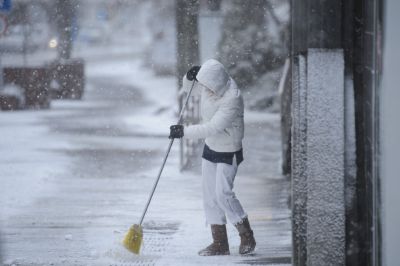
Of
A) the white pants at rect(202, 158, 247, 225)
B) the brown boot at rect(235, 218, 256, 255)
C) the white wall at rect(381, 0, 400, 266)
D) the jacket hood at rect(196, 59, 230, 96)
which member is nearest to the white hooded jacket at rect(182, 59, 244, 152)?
the jacket hood at rect(196, 59, 230, 96)

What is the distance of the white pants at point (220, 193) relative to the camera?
7.27 metres

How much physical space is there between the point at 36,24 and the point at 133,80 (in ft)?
40.6

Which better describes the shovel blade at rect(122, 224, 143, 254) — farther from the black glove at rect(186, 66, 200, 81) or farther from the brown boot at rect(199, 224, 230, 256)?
the black glove at rect(186, 66, 200, 81)

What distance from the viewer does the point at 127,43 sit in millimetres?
63781

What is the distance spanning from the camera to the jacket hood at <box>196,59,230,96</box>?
277 inches

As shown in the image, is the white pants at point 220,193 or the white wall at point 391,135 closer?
the white wall at point 391,135

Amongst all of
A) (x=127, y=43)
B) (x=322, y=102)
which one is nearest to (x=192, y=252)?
(x=322, y=102)

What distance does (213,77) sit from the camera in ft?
23.1

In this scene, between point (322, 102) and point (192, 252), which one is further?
point (192, 252)

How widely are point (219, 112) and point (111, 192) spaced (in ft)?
14.2

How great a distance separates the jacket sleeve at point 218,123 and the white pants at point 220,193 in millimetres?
354

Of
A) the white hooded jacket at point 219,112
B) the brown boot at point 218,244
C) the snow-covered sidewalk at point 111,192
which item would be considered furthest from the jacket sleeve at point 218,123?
the snow-covered sidewalk at point 111,192

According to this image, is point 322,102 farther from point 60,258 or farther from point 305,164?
point 60,258

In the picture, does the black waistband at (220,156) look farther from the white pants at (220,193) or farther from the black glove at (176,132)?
the black glove at (176,132)
